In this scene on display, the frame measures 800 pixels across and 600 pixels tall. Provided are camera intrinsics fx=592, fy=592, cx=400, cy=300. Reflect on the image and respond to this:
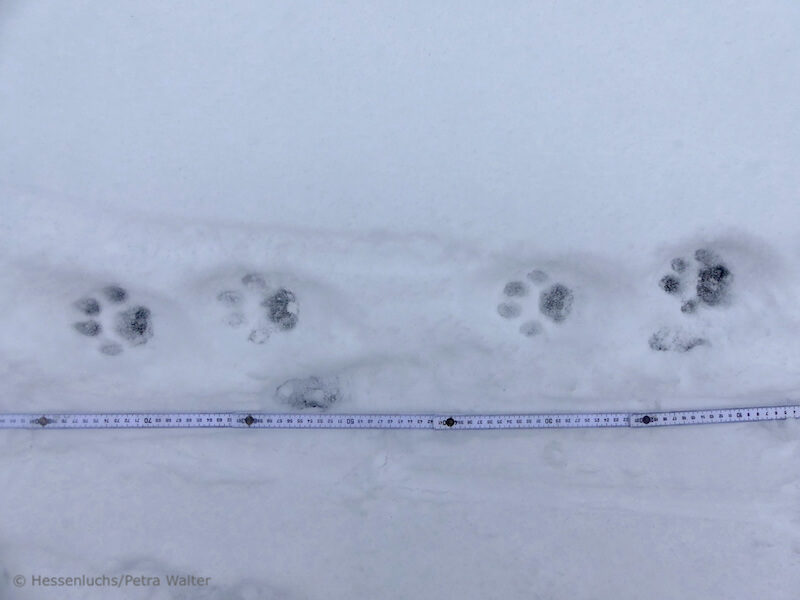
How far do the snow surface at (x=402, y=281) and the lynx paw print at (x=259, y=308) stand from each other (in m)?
0.04

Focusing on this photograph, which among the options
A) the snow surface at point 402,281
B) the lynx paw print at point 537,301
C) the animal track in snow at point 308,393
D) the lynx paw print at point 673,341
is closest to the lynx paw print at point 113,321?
the snow surface at point 402,281

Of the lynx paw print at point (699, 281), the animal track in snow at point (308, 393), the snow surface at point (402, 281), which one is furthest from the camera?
the animal track in snow at point (308, 393)

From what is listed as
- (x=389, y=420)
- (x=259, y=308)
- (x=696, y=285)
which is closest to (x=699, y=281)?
(x=696, y=285)

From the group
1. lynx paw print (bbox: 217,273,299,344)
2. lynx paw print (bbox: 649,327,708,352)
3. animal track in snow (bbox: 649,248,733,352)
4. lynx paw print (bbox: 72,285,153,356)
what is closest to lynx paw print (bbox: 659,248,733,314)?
animal track in snow (bbox: 649,248,733,352)

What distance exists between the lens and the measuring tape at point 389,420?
3930 mm

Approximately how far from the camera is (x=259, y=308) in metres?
3.96

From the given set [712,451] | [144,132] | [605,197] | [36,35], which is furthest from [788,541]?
Result: [36,35]

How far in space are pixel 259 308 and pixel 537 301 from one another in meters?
1.86

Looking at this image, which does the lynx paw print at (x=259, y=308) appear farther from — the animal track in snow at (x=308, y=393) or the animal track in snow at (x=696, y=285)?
the animal track in snow at (x=696, y=285)

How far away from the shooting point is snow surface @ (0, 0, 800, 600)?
12.1 ft

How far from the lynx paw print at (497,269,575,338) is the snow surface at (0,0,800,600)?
0.03 metres

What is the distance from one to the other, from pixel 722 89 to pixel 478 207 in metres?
1.67

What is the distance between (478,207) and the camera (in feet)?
12.4

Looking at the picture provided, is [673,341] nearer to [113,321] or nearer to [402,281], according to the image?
[402,281]
